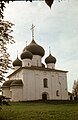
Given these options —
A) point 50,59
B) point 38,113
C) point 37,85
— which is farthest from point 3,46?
point 50,59

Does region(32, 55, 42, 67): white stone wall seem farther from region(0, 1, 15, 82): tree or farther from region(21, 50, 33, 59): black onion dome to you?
region(0, 1, 15, 82): tree

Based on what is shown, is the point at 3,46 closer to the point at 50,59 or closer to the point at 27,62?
the point at 27,62

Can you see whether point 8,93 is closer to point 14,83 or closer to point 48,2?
point 14,83

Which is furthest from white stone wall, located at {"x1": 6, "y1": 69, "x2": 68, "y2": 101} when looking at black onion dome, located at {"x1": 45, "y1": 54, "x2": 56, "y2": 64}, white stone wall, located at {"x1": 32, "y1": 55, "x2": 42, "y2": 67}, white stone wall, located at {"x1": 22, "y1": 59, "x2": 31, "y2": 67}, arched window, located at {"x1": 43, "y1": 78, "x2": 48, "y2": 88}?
white stone wall, located at {"x1": 32, "y1": 55, "x2": 42, "y2": 67}

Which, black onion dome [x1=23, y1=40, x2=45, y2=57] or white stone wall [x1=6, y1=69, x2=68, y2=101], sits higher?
black onion dome [x1=23, y1=40, x2=45, y2=57]

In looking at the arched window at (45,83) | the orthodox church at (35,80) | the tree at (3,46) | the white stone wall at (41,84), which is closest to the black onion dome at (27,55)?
the orthodox church at (35,80)

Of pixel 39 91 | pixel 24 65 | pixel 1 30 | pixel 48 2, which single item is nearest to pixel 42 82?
pixel 39 91

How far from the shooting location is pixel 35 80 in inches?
1602

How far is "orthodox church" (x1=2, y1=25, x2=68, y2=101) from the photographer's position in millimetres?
39053

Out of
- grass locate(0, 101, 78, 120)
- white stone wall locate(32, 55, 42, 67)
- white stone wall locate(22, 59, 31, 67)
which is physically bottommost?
grass locate(0, 101, 78, 120)

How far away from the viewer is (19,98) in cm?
3847

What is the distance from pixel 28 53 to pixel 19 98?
26.3 ft

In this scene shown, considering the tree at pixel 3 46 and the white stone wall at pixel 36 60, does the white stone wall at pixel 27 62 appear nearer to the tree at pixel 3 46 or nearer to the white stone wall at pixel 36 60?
the white stone wall at pixel 36 60

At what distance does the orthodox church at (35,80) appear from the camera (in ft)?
128
